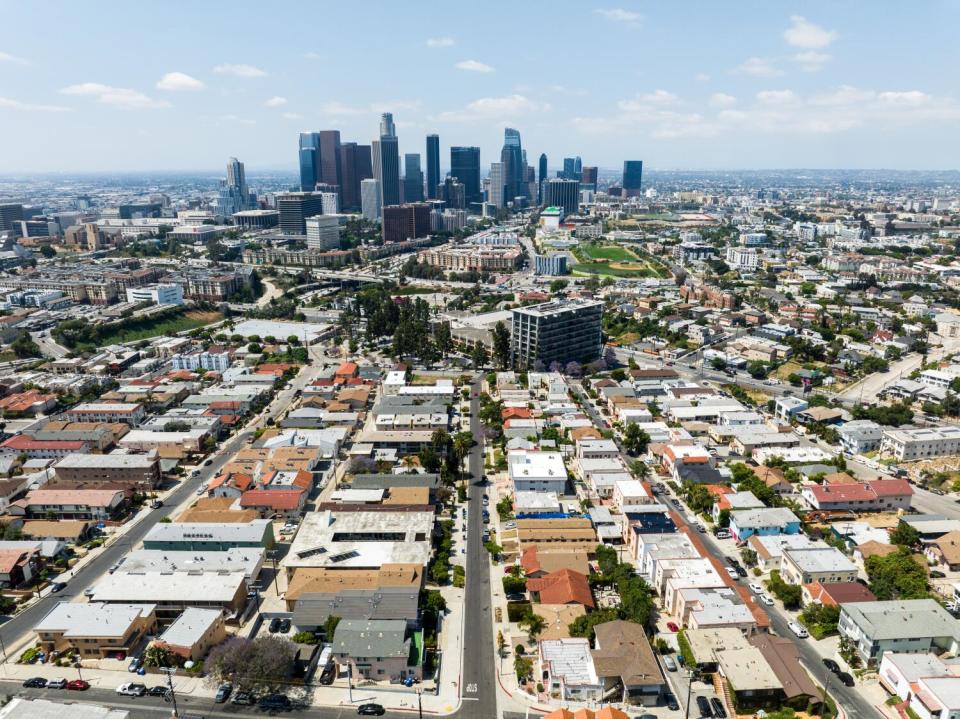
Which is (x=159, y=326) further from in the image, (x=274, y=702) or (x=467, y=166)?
(x=467, y=166)

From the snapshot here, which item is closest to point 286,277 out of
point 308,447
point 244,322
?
point 244,322

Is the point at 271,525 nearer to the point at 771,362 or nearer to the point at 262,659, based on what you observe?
the point at 262,659

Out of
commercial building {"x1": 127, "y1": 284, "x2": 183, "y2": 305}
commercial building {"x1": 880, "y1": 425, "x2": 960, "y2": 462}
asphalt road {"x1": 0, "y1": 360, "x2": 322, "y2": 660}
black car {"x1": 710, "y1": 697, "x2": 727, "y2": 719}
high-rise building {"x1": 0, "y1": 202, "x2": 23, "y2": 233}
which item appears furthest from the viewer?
high-rise building {"x1": 0, "y1": 202, "x2": 23, "y2": 233}

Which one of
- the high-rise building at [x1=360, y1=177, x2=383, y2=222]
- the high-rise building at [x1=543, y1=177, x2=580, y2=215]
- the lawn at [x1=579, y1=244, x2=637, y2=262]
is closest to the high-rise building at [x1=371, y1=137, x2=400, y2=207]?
the high-rise building at [x1=360, y1=177, x2=383, y2=222]

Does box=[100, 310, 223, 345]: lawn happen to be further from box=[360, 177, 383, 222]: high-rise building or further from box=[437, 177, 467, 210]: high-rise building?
box=[437, 177, 467, 210]: high-rise building

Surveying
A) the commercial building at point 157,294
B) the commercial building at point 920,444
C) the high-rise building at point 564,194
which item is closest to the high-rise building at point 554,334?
the commercial building at point 920,444

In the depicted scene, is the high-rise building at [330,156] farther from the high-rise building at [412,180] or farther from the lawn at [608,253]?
the lawn at [608,253]
